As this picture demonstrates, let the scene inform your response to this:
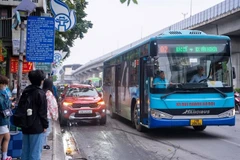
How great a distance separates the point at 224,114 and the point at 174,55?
2251 millimetres

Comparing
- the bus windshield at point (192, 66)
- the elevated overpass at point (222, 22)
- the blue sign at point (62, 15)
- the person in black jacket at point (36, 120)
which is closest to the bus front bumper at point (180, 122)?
the bus windshield at point (192, 66)

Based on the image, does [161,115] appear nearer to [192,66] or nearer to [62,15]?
[192,66]

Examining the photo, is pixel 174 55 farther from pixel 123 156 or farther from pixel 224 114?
pixel 123 156

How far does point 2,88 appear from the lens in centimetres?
656

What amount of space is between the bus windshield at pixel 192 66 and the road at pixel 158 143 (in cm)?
160

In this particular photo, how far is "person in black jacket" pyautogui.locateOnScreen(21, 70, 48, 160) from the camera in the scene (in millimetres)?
5309

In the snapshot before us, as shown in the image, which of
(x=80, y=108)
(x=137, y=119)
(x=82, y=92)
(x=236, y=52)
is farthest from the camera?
(x=236, y=52)

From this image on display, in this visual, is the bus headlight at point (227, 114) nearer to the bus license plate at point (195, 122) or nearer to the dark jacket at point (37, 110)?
the bus license plate at point (195, 122)

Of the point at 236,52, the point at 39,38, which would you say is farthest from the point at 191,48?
the point at 236,52

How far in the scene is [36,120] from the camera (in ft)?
17.5

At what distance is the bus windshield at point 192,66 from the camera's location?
33.5 feet

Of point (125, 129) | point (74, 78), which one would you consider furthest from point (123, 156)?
point (74, 78)

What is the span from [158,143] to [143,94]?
75.6 inches

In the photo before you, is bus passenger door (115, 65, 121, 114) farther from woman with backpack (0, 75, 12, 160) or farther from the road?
woman with backpack (0, 75, 12, 160)
